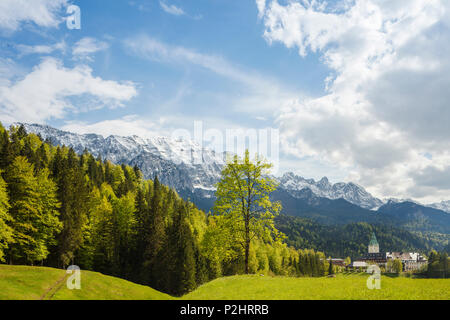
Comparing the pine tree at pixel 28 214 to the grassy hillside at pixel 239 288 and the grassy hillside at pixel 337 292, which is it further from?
the grassy hillside at pixel 337 292

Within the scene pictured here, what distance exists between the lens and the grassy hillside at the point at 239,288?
19.0 m

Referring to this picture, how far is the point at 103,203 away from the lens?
77875 mm

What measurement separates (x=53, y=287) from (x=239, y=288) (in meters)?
19.1

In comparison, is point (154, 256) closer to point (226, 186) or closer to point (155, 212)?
point (155, 212)

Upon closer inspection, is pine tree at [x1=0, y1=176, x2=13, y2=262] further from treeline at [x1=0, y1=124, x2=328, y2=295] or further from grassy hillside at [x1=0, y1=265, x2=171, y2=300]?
grassy hillside at [x1=0, y1=265, x2=171, y2=300]

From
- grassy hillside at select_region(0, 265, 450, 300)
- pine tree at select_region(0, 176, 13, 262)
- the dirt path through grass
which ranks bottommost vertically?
the dirt path through grass

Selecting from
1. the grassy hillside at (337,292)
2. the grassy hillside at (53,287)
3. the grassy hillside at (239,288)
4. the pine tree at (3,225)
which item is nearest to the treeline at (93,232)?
the pine tree at (3,225)

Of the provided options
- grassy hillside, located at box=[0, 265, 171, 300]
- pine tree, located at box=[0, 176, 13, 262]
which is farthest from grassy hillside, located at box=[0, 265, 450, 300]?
pine tree, located at box=[0, 176, 13, 262]

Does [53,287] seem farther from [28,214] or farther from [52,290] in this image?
[28,214]

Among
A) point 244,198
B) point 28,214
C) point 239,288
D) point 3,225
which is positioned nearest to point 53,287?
point 3,225

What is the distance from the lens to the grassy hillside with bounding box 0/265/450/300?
19.0m

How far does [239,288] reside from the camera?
24.6 metres

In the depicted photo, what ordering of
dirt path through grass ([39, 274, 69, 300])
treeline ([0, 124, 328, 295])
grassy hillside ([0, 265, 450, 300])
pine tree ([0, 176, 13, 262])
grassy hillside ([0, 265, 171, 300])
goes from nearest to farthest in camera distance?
grassy hillside ([0, 265, 450, 300]) → dirt path through grass ([39, 274, 69, 300]) → grassy hillside ([0, 265, 171, 300]) → pine tree ([0, 176, 13, 262]) → treeline ([0, 124, 328, 295])
